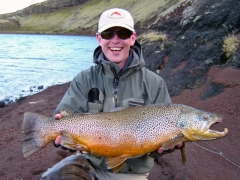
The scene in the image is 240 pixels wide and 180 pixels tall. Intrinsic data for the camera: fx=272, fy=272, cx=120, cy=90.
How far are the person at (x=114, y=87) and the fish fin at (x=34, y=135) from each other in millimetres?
270

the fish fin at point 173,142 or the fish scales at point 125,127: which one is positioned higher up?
the fish scales at point 125,127

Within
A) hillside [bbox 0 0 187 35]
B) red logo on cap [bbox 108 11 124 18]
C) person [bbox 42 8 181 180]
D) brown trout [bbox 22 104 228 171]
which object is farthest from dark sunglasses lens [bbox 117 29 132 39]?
hillside [bbox 0 0 187 35]

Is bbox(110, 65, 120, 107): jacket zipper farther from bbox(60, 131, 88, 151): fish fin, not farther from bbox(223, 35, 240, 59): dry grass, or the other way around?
bbox(223, 35, 240, 59): dry grass

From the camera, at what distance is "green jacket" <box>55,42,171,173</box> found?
11.2ft

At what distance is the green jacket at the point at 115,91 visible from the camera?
11.2 feet

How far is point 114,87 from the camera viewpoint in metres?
3.47

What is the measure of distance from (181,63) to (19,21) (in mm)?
134443

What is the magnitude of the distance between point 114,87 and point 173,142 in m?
1.01

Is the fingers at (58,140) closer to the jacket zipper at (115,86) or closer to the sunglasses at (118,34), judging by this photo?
the jacket zipper at (115,86)

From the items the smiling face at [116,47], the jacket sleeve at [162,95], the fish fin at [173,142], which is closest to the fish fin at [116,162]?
the fish fin at [173,142]

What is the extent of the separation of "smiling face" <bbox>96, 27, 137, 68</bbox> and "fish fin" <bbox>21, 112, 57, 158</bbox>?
1.10m

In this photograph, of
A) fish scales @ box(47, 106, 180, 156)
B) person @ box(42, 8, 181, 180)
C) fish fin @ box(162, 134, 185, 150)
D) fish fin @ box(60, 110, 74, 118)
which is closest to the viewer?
fish fin @ box(162, 134, 185, 150)

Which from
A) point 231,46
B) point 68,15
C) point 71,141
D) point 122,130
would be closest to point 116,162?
point 122,130

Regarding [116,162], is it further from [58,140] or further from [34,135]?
[34,135]
